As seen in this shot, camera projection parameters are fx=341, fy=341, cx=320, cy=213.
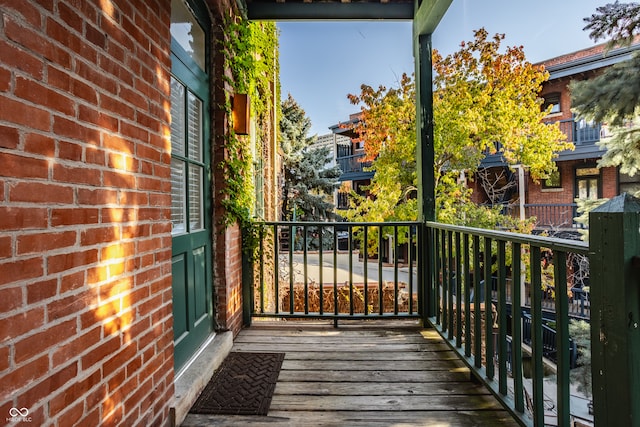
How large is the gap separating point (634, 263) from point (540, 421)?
0.80m

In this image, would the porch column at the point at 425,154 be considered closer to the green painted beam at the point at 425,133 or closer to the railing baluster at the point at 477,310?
the green painted beam at the point at 425,133

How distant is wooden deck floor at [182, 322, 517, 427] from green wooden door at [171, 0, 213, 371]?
0.50 meters

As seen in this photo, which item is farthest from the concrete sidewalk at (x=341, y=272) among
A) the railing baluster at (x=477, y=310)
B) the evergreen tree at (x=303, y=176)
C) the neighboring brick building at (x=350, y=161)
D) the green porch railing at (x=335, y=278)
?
the railing baluster at (x=477, y=310)

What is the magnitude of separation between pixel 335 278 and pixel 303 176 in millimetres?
9741

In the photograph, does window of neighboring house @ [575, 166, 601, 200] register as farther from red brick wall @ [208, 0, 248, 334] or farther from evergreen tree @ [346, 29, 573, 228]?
red brick wall @ [208, 0, 248, 334]

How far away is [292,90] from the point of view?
1326cm

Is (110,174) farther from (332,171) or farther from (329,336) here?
(332,171)

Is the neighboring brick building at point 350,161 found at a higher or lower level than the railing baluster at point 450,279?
higher

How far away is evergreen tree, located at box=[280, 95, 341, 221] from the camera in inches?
491

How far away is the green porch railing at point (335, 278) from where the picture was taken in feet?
9.73

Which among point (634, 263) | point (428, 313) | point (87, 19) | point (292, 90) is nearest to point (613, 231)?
point (634, 263)

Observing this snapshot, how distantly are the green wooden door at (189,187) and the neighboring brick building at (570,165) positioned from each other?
7242 millimetres

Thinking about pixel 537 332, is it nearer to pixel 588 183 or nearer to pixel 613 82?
pixel 613 82

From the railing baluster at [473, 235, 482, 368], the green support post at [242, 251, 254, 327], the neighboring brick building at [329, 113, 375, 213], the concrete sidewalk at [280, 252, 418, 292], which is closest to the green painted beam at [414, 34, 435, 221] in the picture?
the railing baluster at [473, 235, 482, 368]
